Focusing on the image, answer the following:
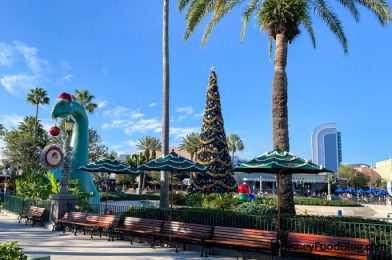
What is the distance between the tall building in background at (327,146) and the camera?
10869 cm

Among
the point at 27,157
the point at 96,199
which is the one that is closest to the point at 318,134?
the point at 27,157

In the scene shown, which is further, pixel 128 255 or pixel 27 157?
pixel 27 157

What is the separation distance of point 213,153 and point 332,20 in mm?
24005

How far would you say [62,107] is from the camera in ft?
78.3

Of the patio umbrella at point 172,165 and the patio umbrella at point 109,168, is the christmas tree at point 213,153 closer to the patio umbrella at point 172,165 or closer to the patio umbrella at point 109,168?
the patio umbrella at point 109,168

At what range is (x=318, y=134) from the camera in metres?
111

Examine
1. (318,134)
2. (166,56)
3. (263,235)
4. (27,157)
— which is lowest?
(263,235)

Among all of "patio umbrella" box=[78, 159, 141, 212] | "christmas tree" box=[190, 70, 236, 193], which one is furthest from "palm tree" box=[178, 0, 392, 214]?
"christmas tree" box=[190, 70, 236, 193]

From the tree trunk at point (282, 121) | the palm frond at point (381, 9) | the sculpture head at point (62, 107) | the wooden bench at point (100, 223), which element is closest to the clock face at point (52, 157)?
the sculpture head at point (62, 107)

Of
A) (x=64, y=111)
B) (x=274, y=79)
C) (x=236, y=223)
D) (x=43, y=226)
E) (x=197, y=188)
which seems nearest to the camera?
(x=236, y=223)

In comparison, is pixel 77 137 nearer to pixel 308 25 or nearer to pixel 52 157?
pixel 52 157

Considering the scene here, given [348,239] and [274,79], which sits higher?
[274,79]

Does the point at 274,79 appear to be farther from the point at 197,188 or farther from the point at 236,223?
the point at 197,188

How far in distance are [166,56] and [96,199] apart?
1195 cm
